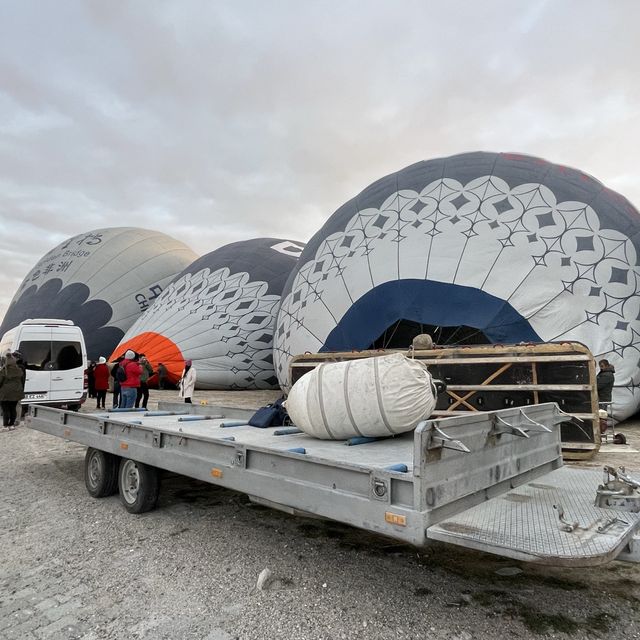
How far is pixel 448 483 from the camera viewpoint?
284 cm

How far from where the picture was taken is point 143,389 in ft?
44.3

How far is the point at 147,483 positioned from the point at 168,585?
63.8 inches

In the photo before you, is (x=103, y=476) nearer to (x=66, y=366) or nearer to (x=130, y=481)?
(x=130, y=481)

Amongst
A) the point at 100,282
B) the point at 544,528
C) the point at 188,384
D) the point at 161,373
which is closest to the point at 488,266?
the point at 188,384

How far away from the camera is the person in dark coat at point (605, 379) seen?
9430 mm

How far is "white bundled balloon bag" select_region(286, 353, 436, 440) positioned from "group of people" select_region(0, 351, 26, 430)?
370 inches

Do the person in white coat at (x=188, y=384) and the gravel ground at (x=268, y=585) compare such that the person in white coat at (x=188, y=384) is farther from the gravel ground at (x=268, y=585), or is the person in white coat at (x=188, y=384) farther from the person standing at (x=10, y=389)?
the gravel ground at (x=268, y=585)

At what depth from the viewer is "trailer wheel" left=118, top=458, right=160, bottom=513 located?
497cm

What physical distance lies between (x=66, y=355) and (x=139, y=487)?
379 inches

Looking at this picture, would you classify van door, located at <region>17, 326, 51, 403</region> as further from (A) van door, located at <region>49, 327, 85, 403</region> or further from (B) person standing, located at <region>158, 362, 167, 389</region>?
(B) person standing, located at <region>158, 362, 167, 389</region>

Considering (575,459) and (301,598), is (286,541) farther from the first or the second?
(575,459)

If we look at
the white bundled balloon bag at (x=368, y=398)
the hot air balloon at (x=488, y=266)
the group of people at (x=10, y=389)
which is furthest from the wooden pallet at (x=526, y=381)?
the group of people at (x=10, y=389)

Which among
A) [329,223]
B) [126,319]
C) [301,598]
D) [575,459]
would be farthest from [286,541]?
[126,319]

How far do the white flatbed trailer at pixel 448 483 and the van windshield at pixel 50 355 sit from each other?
946cm
